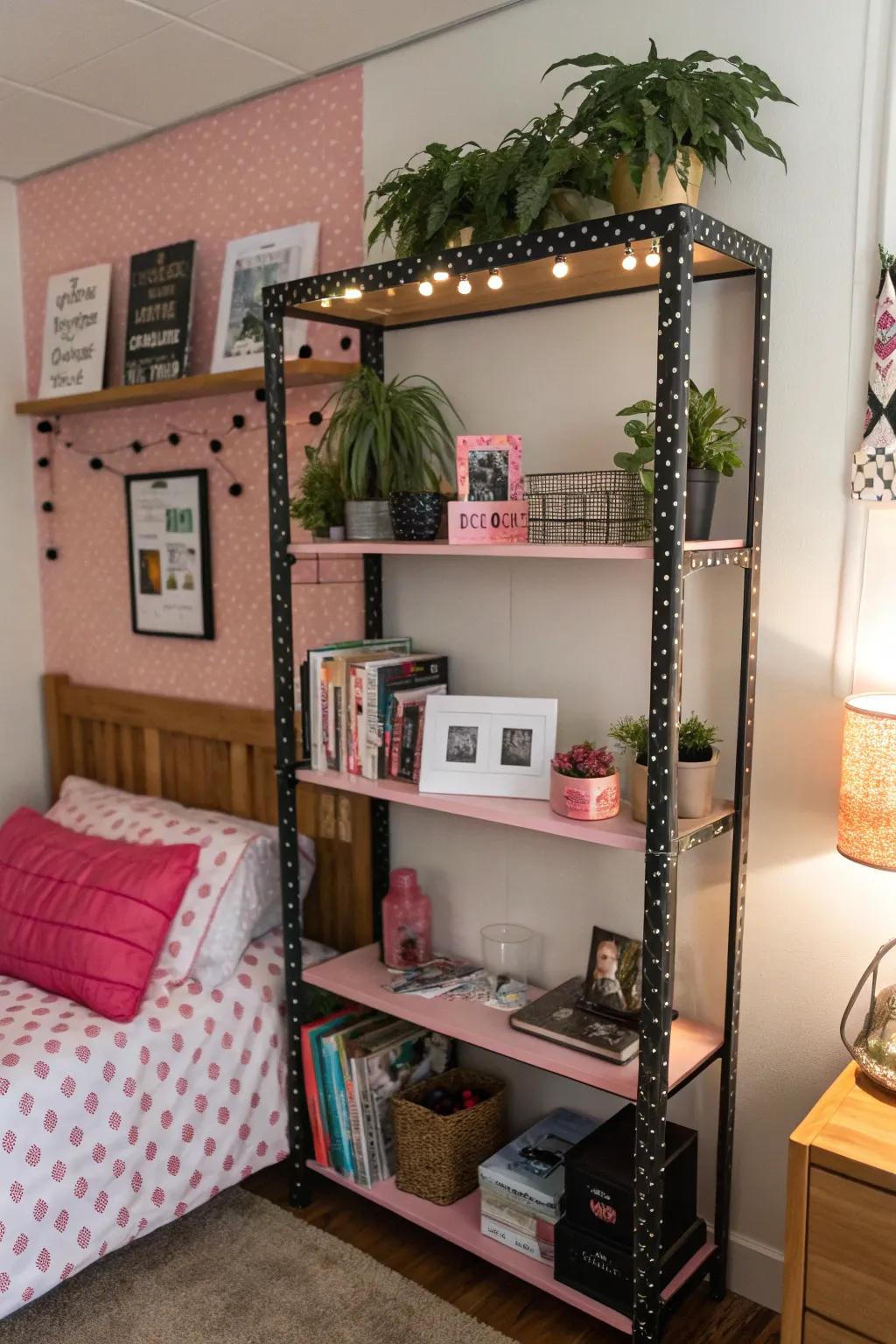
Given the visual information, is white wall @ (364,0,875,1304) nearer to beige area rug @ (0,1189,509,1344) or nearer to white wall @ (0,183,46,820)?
beige area rug @ (0,1189,509,1344)

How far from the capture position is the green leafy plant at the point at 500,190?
1808 mm

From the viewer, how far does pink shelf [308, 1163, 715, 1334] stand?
1.96 meters

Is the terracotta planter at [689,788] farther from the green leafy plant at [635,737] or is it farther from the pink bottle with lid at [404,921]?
the pink bottle with lid at [404,921]

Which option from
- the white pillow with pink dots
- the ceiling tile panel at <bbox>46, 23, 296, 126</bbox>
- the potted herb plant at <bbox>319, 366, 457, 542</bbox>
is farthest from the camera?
the white pillow with pink dots

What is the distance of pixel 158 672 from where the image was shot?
10.2 feet

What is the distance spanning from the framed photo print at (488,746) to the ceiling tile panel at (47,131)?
68.0 inches

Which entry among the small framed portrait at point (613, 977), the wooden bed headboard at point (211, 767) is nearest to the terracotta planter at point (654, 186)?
the small framed portrait at point (613, 977)

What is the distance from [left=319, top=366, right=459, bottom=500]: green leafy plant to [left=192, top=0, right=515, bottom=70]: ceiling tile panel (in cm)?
67

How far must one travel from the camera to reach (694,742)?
1.88m

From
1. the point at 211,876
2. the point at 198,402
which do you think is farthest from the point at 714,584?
the point at 198,402

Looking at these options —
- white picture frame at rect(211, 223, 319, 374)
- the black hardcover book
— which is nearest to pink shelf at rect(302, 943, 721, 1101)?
white picture frame at rect(211, 223, 319, 374)

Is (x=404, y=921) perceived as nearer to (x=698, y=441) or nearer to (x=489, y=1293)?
(x=489, y=1293)

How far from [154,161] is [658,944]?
92.2 inches

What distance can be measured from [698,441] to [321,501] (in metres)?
0.84
